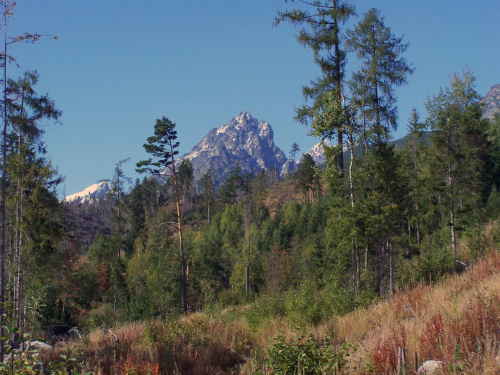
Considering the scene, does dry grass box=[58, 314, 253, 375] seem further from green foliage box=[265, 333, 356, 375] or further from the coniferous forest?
green foliage box=[265, 333, 356, 375]

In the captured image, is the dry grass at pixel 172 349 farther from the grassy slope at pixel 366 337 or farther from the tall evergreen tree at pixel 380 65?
the tall evergreen tree at pixel 380 65

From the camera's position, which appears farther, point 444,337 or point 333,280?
point 333,280

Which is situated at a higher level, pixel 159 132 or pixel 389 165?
pixel 159 132

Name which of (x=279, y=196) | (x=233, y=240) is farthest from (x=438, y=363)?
(x=279, y=196)

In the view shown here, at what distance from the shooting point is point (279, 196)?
106 meters

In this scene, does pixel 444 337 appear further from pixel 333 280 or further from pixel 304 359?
pixel 333 280

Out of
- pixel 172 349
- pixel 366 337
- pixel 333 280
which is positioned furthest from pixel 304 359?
pixel 333 280

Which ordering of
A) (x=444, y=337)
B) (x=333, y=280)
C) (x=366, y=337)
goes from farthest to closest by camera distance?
1. (x=333, y=280)
2. (x=366, y=337)
3. (x=444, y=337)

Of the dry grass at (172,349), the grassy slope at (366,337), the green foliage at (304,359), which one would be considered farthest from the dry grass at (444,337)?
the dry grass at (172,349)

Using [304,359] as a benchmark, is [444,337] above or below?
above

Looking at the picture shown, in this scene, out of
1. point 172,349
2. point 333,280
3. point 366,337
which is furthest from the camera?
point 333,280

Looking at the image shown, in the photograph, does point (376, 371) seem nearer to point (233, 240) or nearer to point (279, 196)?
point (233, 240)

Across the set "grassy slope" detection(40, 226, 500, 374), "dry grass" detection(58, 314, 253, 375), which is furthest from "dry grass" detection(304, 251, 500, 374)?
"dry grass" detection(58, 314, 253, 375)

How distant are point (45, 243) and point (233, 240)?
44888 millimetres
